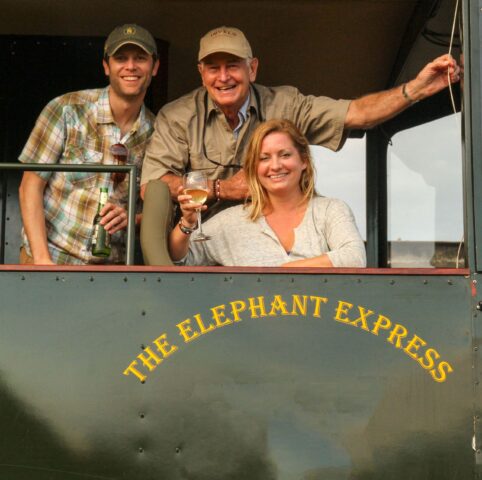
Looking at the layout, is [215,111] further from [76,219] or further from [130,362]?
[130,362]

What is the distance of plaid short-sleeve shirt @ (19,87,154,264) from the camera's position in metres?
5.16

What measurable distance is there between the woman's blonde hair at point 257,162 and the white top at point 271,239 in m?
0.05

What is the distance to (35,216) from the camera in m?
5.02

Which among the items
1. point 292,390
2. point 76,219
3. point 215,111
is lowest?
point 292,390

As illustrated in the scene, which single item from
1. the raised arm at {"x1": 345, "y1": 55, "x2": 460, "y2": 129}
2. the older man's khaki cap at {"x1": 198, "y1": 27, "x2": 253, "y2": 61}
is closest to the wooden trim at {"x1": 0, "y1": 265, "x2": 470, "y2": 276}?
the raised arm at {"x1": 345, "y1": 55, "x2": 460, "y2": 129}

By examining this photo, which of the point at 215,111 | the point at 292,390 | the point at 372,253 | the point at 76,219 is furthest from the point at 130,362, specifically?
the point at 372,253

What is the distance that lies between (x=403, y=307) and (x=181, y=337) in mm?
873

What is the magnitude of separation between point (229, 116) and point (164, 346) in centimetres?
131

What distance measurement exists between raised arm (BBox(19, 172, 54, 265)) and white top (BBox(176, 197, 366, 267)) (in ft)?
2.08

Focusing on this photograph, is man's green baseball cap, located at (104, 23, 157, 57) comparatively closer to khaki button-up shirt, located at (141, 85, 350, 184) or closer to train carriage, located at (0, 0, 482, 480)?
khaki button-up shirt, located at (141, 85, 350, 184)

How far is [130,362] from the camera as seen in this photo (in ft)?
14.5

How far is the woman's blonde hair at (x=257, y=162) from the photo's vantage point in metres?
4.88

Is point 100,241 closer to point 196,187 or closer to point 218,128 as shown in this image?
point 196,187

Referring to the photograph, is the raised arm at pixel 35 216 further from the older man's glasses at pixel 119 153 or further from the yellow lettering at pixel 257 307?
the yellow lettering at pixel 257 307
